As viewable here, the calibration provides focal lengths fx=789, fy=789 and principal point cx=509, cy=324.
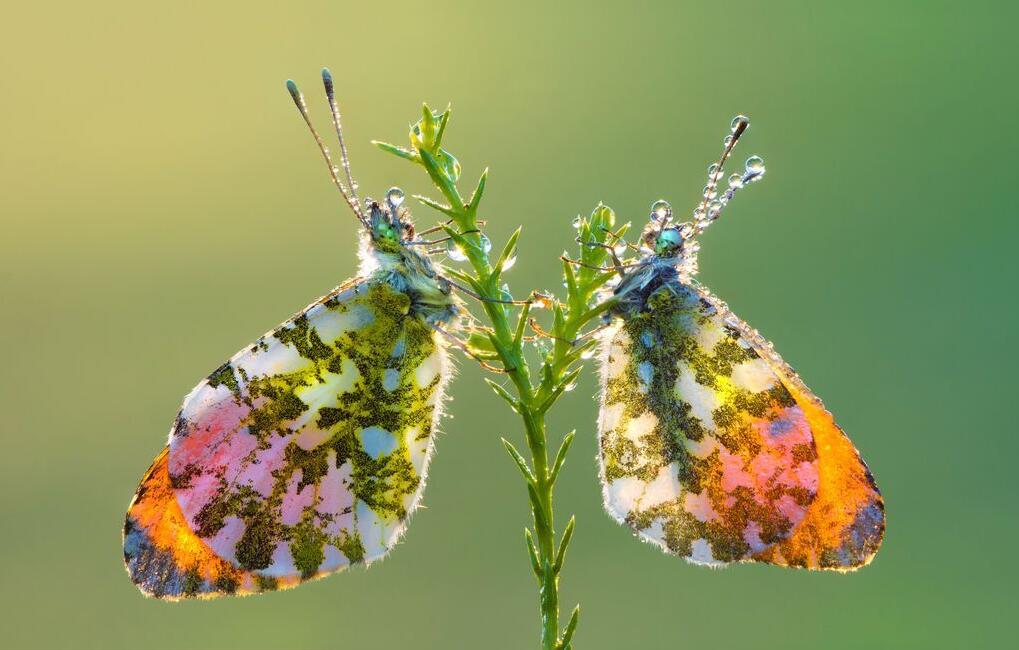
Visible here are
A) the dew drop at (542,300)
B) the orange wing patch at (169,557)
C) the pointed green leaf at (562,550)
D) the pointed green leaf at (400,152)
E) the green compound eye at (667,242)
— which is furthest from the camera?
the green compound eye at (667,242)

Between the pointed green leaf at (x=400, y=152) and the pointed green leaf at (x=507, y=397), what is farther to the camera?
the pointed green leaf at (x=400, y=152)

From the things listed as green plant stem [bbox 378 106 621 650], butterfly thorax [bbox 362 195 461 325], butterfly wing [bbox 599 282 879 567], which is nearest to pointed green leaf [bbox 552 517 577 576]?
green plant stem [bbox 378 106 621 650]

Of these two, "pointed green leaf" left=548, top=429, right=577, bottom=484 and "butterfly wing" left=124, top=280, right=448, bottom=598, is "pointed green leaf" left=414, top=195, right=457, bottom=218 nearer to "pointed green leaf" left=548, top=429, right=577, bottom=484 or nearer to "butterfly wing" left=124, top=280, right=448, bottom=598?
"butterfly wing" left=124, top=280, right=448, bottom=598

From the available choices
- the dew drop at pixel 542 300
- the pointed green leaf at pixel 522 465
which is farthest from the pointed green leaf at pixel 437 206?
the pointed green leaf at pixel 522 465

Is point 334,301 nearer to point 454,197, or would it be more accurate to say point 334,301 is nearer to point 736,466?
point 454,197

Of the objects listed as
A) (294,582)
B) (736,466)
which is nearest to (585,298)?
(736,466)

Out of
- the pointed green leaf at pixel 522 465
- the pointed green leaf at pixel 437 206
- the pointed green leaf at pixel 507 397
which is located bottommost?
the pointed green leaf at pixel 522 465

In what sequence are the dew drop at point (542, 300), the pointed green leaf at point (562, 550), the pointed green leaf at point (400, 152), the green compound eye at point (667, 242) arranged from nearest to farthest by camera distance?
the pointed green leaf at point (562, 550) → the pointed green leaf at point (400, 152) → the dew drop at point (542, 300) → the green compound eye at point (667, 242)

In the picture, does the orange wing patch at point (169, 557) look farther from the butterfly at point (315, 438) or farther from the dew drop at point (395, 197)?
the dew drop at point (395, 197)

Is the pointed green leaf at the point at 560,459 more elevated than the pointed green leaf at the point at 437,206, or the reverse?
the pointed green leaf at the point at 437,206
